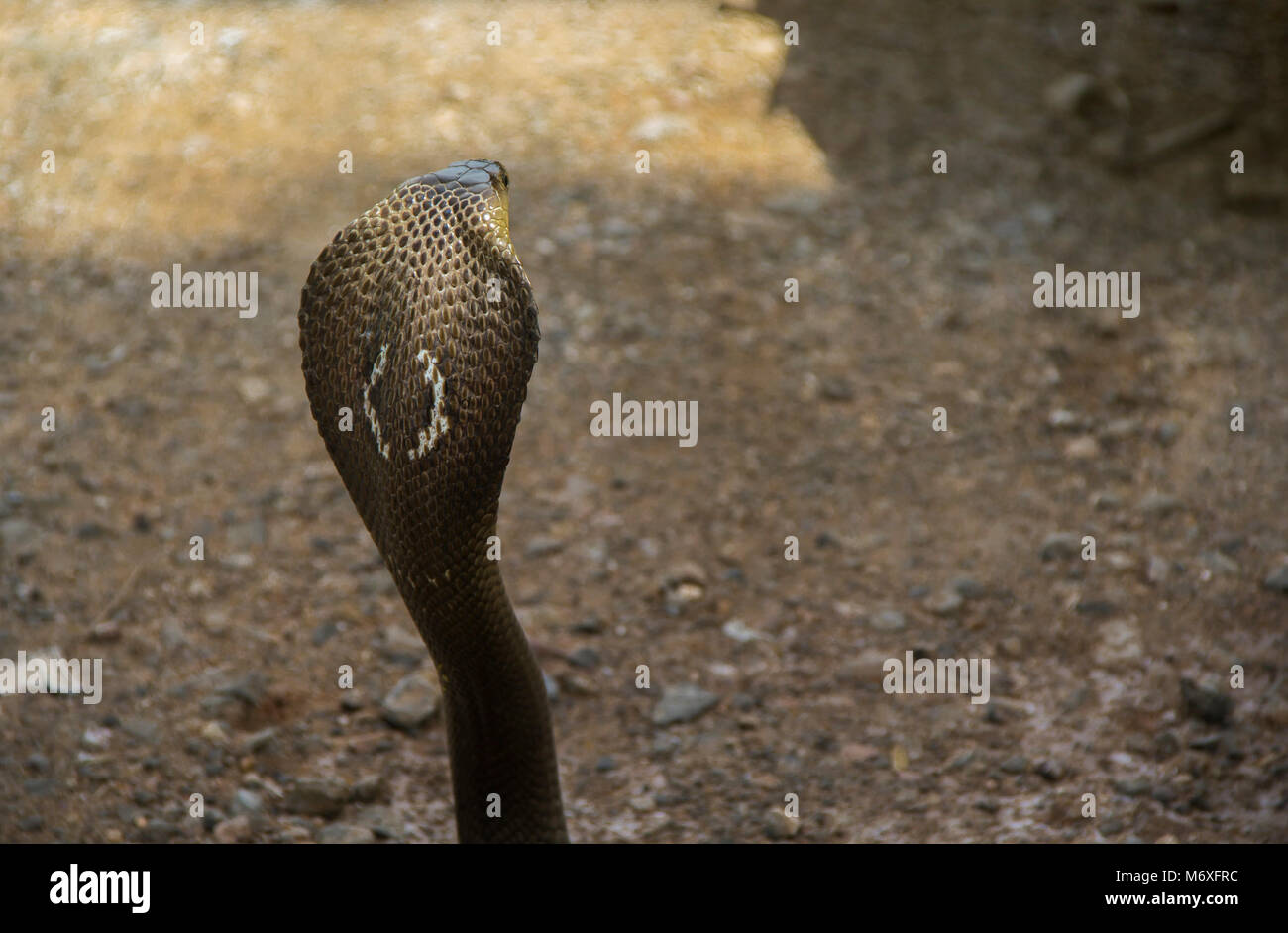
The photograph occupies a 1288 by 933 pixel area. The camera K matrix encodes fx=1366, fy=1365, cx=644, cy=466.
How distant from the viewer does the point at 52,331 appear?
4.89 m

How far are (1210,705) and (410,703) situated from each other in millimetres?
2072

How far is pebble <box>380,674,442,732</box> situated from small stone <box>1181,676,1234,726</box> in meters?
1.95

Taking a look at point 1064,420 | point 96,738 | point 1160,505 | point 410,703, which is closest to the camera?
point 96,738

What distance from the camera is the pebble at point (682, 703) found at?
369cm

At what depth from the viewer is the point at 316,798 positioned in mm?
3299

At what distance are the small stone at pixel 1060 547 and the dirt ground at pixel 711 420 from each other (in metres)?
0.01

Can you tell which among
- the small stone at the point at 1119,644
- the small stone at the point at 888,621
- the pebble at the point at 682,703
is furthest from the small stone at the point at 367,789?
the small stone at the point at 1119,644

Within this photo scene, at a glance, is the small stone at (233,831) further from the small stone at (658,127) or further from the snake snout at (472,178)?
the small stone at (658,127)

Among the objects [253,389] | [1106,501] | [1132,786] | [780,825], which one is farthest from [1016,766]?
[253,389]

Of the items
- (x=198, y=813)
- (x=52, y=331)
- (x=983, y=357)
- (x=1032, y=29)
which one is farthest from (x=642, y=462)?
(x=1032, y=29)

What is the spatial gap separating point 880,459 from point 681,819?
162cm

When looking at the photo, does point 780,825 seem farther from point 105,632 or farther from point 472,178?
point 105,632

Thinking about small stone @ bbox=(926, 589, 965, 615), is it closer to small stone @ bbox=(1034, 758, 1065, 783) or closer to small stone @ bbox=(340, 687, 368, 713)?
small stone @ bbox=(1034, 758, 1065, 783)

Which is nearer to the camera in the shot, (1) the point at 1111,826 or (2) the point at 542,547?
(1) the point at 1111,826
